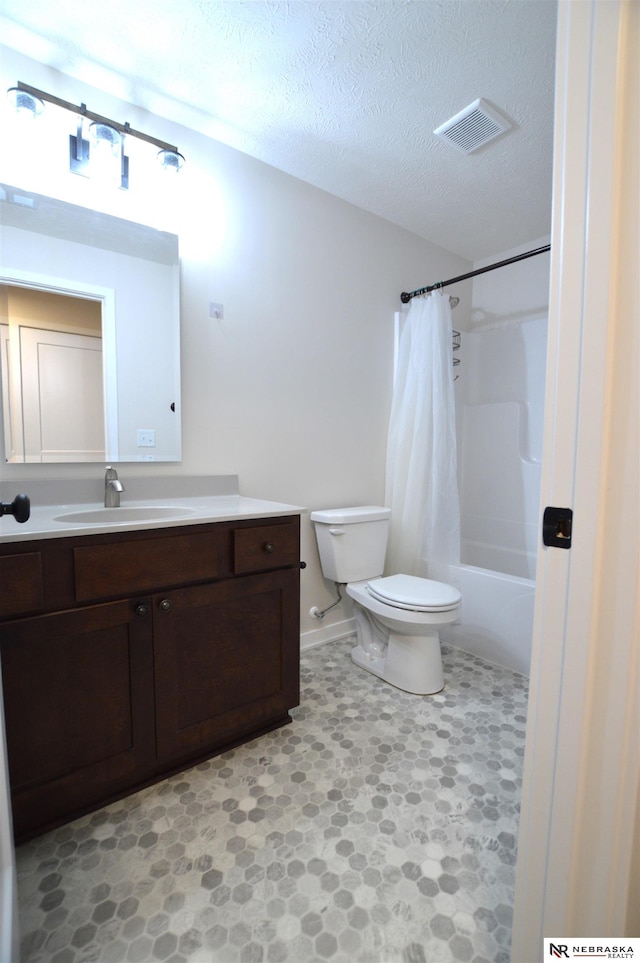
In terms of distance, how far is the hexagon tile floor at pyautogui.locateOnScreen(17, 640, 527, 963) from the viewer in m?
0.91

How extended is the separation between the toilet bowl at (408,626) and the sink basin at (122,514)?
2.97 ft

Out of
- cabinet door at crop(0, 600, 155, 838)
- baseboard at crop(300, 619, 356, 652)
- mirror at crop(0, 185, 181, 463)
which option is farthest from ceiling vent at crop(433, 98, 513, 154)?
baseboard at crop(300, 619, 356, 652)

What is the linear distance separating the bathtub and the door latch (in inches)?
59.4

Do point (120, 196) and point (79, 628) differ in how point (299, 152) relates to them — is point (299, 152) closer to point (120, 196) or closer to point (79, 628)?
point (120, 196)

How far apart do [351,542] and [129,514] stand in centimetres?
104

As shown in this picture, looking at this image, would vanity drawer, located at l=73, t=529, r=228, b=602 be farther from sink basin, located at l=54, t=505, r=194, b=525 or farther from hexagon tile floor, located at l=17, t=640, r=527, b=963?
hexagon tile floor, located at l=17, t=640, r=527, b=963

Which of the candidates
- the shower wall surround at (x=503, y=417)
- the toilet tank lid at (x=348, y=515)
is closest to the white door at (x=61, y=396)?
the toilet tank lid at (x=348, y=515)

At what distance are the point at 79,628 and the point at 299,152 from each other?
2045mm

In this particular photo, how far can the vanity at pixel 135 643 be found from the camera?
1.08m

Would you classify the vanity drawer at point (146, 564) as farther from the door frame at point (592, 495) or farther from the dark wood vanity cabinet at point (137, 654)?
the door frame at point (592, 495)

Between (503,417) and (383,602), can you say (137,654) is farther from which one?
(503,417)

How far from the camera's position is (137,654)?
124cm

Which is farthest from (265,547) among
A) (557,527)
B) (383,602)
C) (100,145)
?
(100,145)

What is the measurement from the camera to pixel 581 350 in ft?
2.05
